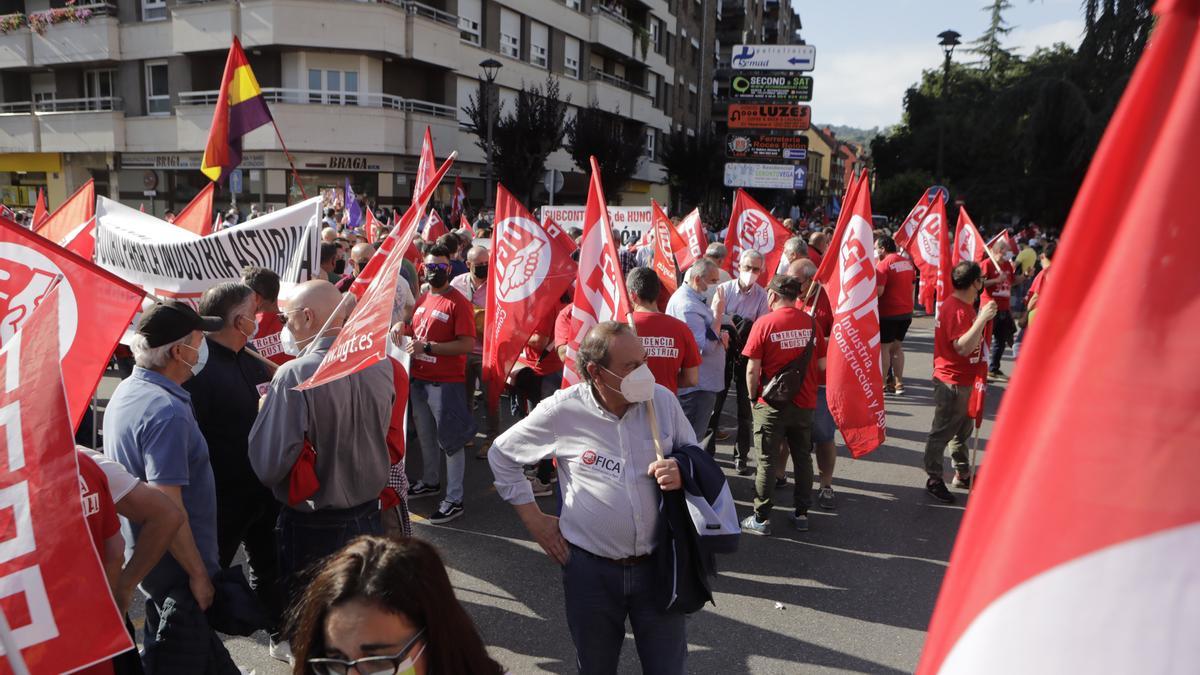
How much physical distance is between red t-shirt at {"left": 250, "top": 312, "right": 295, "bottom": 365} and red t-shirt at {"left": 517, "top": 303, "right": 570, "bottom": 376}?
6.43ft

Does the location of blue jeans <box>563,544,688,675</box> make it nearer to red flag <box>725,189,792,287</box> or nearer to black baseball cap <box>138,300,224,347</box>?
black baseball cap <box>138,300,224,347</box>

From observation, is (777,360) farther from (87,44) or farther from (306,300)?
(87,44)

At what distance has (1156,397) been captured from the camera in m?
1.01

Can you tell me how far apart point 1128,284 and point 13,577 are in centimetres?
218

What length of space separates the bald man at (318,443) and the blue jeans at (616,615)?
1.08 meters

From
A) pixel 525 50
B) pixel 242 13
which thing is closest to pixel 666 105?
pixel 525 50

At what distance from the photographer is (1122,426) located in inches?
40.2

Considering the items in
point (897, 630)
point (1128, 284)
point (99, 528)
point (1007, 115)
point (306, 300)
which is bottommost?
point (897, 630)

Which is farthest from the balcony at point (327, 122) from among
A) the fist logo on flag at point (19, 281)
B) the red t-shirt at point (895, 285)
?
the fist logo on flag at point (19, 281)

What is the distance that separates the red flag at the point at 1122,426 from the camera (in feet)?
3.28

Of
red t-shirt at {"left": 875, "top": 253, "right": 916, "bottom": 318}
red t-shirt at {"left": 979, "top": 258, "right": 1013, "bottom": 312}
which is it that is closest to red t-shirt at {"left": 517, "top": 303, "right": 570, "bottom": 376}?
red t-shirt at {"left": 875, "top": 253, "right": 916, "bottom": 318}

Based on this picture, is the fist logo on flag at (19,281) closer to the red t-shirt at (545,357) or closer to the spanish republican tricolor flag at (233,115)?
the red t-shirt at (545,357)

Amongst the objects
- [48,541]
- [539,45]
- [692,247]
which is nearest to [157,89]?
[539,45]

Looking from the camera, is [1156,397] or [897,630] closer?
[1156,397]
